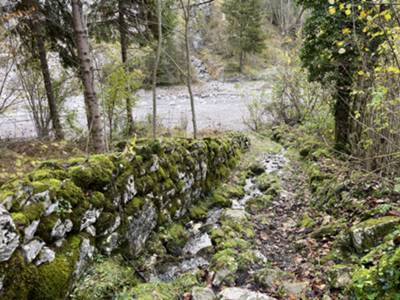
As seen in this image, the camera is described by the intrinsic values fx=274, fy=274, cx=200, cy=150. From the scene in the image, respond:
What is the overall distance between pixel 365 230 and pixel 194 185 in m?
2.87

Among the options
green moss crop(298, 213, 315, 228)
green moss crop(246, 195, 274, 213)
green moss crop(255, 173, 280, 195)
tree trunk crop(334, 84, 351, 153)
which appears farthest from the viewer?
tree trunk crop(334, 84, 351, 153)

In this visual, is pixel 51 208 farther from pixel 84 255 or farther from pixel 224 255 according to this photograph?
pixel 224 255

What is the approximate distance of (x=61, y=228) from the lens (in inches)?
93.5

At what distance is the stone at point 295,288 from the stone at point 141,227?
1.71m

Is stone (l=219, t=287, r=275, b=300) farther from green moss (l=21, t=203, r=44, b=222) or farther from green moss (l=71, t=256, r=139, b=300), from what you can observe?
green moss (l=21, t=203, r=44, b=222)

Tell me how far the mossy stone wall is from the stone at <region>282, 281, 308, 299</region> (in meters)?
1.72

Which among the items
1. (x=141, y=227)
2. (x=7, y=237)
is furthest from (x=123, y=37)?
(x=7, y=237)

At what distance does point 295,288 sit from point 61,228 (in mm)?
2323

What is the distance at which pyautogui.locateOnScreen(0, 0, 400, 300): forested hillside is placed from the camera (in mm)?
2326

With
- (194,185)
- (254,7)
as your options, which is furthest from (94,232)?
(254,7)

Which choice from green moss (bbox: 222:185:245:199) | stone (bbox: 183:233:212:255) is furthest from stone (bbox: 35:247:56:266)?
green moss (bbox: 222:185:245:199)

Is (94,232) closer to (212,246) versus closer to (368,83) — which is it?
(212,246)

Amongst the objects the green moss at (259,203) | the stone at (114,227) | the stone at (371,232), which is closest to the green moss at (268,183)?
the green moss at (259,203)

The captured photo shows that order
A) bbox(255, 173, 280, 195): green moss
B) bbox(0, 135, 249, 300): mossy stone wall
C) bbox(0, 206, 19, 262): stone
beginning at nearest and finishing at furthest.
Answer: bbox(0, 206, 19, 262): stone
bbox(0, 135, 249, 300): mossy stone wall
bbox(255, 173, 280, 195): green moss
